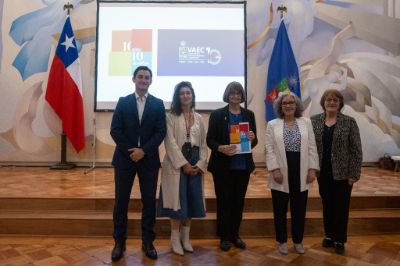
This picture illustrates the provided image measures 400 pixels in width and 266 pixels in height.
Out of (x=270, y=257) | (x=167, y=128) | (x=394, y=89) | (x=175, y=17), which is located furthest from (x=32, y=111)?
(x=394, y=89)

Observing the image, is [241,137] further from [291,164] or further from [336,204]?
[336,204]

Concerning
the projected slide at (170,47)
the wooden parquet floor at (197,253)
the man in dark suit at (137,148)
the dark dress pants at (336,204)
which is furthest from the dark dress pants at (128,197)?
the projected slide at (170,47)

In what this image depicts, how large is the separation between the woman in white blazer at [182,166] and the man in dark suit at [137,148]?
11 cm

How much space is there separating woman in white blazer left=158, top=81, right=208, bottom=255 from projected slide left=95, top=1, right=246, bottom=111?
2589 millimetres

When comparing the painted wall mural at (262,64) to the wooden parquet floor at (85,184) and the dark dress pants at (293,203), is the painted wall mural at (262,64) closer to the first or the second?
the wooden parquet floor at (85,184)

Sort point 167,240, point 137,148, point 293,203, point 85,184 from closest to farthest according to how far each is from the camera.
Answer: point 137,148 → point 293,203 → point 167,240 → point 85,184

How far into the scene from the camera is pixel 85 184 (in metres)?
4.08

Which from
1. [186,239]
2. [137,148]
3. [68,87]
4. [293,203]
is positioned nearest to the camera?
[137,148]

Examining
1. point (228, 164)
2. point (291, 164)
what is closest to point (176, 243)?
point (228, 164)

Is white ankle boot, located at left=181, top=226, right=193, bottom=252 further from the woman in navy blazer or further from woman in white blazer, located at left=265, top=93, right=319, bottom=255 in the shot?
woman in white blazer, located at left=265, top=93, right=319, bottom=255

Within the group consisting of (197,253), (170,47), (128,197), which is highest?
(170,47)

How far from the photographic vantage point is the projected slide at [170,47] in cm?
527

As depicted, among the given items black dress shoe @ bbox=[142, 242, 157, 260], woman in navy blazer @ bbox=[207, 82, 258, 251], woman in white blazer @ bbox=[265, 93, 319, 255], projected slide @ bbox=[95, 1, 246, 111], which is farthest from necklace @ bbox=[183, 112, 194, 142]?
projected slide @ bbox=[95, 1, 246, 111]

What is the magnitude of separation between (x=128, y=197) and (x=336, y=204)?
1702 millimetres
